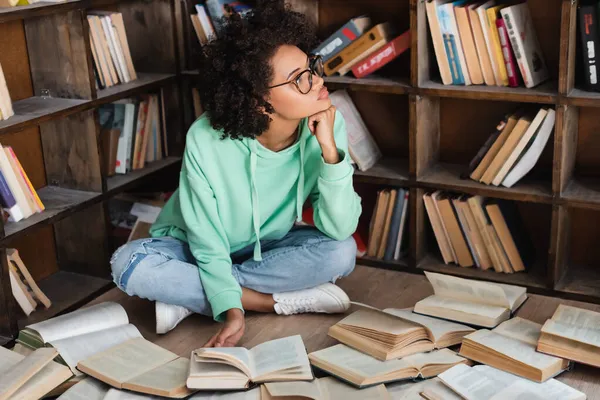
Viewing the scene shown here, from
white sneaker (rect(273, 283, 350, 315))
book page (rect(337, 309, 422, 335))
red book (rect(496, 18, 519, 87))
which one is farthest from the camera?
red book (rect(496, 18, 519, 87))

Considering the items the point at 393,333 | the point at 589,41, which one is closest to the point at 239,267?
the point at 393,333

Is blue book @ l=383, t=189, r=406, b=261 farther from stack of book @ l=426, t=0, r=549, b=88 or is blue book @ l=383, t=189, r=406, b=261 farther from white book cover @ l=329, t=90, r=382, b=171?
stack of book @ l=426, t=0, r=549, b=88

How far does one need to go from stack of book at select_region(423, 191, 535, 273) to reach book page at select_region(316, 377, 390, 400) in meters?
0.98

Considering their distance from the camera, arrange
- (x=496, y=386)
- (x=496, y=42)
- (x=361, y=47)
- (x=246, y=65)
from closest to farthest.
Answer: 1. (x=496, y=386)
2. (x=246, y=65)
3. (x=496, y=42)
4. (x=361, y=47)

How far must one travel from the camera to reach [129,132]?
10.1ft

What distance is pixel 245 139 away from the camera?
8.13ft

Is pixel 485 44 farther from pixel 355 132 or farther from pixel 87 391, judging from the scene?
pixel 87 391

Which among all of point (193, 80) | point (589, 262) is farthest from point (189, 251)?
point (589, 262)

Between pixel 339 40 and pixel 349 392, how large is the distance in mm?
1338

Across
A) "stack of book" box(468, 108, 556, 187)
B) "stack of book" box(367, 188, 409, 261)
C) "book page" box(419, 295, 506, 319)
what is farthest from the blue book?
"book page" box(419, 295, 506, 319)

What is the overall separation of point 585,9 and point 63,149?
5.76 feet

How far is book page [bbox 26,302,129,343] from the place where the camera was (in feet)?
7.45

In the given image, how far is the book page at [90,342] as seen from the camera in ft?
7.20

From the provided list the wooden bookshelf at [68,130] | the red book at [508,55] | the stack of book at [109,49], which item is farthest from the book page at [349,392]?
the stack of book at [109,49]
